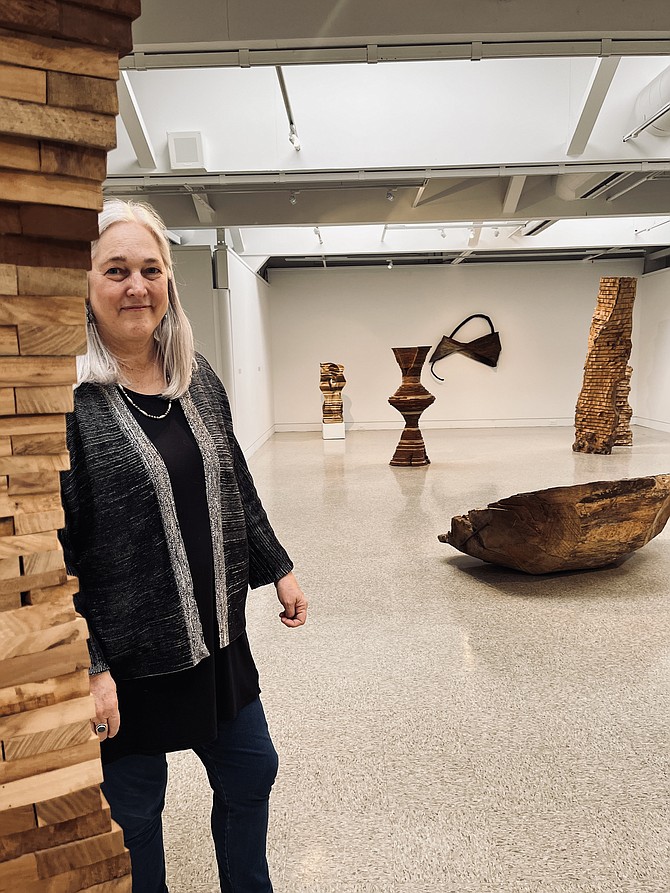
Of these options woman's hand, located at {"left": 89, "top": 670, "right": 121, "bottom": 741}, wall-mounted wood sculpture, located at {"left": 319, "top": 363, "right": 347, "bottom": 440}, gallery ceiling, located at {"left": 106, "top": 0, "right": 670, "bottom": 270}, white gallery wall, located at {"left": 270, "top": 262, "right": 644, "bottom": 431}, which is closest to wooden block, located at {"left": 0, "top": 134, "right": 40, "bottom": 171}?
woman's hand, located at {"left": 89, "top": 670, "right": 121, "bottom": 741}

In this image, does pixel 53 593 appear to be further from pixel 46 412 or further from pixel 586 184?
pixel 586 184

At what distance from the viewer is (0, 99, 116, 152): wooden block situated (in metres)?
0.70

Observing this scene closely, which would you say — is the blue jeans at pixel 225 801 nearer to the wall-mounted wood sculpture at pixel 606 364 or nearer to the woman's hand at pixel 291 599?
the woman's hand at pixel 291 599

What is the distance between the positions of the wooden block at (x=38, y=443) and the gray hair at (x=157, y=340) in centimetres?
57

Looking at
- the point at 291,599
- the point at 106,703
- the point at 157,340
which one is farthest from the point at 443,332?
the point at 106,703

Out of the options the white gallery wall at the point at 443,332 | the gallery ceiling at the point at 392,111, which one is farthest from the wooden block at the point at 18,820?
the white gallery wall at the point at 443,332

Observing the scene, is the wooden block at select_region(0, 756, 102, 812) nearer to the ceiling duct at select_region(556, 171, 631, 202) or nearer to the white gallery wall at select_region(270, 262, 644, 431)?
the ceiling duct at select_region(556, 171, 631, 202)

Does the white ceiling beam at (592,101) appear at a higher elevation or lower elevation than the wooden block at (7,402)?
higher

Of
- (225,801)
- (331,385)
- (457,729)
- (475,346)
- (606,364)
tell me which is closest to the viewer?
(225,801)

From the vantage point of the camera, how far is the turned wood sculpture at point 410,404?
30.9 feet

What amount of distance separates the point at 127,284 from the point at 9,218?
0.65 metres

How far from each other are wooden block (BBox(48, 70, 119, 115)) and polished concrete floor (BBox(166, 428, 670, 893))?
1979 millimetres

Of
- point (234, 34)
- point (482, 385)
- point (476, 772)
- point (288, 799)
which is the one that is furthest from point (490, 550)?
point (482, 385)

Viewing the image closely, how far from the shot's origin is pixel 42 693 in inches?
31.1
